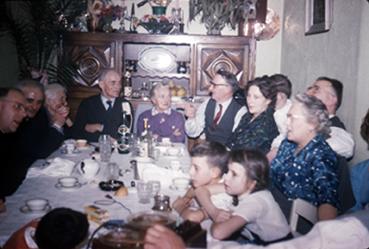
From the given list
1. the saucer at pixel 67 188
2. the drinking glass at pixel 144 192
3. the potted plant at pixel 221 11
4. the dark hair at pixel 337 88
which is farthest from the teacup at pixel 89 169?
the potted plant at pixel 221 11

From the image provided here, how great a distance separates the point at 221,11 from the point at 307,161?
297 centimetres

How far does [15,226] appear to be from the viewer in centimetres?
175

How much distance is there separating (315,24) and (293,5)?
895mm

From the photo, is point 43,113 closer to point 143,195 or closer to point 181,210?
point 143,195

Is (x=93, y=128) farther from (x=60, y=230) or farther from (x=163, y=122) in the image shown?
(x=60, y=230)

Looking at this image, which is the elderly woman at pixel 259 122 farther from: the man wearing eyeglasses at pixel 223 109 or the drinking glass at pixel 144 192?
the drinking glass at pixel 144 192

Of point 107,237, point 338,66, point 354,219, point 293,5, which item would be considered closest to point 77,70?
point 293,5

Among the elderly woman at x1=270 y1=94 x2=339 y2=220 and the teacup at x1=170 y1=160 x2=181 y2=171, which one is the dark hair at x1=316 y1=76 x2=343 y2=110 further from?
the teacup at x1=170 y1=160 x2=181 y2=171

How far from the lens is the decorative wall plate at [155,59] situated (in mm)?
5203

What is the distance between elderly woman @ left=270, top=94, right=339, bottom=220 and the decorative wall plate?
2.83 meters

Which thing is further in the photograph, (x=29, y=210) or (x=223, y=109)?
(x=223, y=109)

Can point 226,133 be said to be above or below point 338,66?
below

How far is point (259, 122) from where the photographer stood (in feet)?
10.7

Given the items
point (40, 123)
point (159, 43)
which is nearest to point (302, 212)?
point (40, 123)
